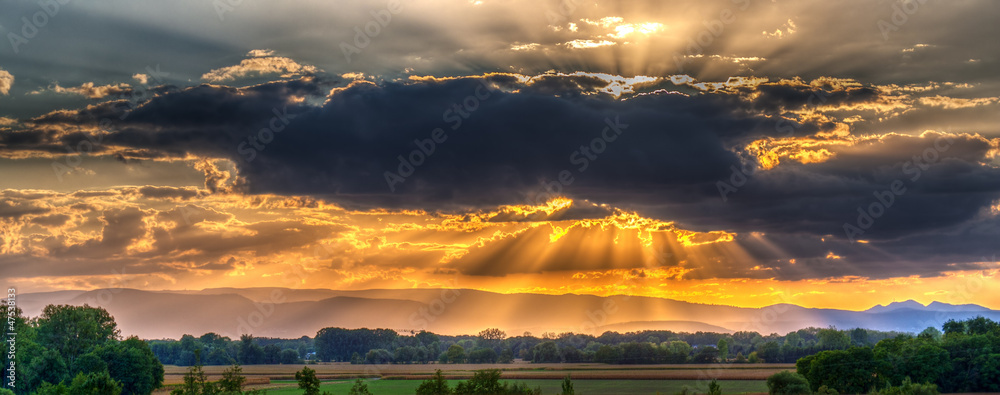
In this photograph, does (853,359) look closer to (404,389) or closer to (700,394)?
(700,394)

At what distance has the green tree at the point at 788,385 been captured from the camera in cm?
10506

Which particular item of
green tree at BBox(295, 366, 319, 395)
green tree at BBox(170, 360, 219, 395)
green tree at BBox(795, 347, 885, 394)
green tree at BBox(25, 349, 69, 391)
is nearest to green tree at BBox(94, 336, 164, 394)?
green tree at BBox(25, 349, 69, 391)

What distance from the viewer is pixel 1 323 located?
109938mm

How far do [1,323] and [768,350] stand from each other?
160511 millimetres

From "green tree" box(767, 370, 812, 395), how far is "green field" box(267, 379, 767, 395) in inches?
230

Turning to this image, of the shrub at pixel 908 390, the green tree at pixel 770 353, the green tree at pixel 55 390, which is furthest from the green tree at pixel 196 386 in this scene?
the green tree at pixel 770 353

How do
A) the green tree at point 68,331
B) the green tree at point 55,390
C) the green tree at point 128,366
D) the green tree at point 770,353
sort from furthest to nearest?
the green tree at point 770,353
the green tree at point 68,331
the green tree at point 128,366
the green tree at point 55,390

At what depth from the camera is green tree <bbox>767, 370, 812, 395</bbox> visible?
105 m

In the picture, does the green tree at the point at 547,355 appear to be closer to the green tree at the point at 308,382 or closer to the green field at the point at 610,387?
the green field at the point at 610,387

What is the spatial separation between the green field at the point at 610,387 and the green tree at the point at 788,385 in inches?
230

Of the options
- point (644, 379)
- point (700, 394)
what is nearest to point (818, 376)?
point (700, 394)

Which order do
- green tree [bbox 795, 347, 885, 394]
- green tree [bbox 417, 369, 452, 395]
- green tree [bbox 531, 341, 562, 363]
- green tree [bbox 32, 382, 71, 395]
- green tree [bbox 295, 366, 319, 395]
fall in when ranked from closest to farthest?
green tree [bbox 32, 382, 71, 395], green tree [bbox 295, 366, 319, 395], green tree [bbox 417, 369, 452, 395], green tree [bbox 795, 347, 885, 394], green tree [bbox 531, 341, 562, 363]

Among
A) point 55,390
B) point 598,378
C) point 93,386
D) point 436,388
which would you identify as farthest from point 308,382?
point 598,378

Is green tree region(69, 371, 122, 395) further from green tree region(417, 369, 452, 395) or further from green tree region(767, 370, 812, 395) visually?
green tree region(767, 370, 812, 395)
